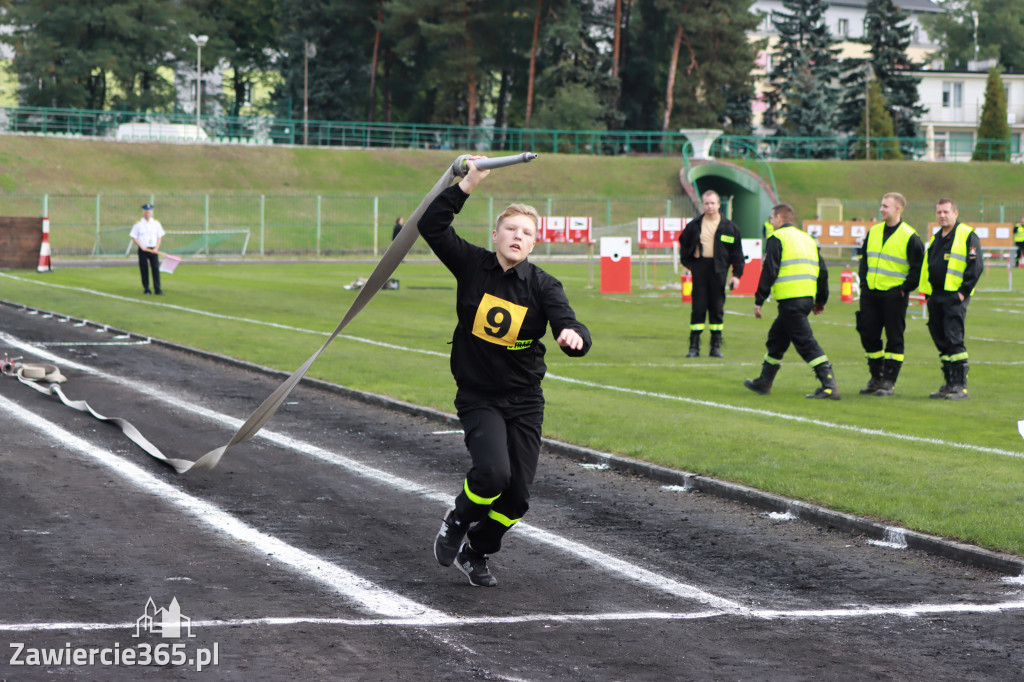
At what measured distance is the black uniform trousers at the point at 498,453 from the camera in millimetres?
6000

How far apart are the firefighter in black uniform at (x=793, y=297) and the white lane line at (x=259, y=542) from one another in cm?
705

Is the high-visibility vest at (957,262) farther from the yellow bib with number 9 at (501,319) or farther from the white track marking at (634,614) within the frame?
the yellow bib with number 9 at (501,319)

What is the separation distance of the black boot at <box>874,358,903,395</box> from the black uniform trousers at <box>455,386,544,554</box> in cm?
830

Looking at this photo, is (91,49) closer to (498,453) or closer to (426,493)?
(426,493)

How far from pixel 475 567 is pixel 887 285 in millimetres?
8341

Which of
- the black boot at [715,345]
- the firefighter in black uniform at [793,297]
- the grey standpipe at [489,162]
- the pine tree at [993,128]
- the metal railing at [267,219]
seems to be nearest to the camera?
the grey standpipe at [489,162]

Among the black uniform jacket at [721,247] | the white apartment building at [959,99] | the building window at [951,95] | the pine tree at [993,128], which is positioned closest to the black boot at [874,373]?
the black uniform jacket at [721,247]

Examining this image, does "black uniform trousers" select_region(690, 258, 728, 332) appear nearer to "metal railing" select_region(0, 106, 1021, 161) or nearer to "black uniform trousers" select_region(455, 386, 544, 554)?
"black uniform trousers" select_region(455, 386, 544, 554)

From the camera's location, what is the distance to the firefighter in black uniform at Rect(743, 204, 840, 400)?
13.2m

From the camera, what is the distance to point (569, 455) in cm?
986

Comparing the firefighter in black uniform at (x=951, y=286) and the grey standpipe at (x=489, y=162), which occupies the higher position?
the grey standpipe at (x=489, y=162)

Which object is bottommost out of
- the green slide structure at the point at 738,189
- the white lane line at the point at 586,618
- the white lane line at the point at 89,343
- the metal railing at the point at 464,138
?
the white lane line at the point at 586,618

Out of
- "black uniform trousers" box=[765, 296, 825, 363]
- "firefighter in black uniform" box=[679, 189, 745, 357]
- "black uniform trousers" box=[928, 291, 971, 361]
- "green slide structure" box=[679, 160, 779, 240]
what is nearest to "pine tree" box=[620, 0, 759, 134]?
"green slide structure" box=[679, 160, 779, 240]

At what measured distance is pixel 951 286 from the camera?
13.4 m
